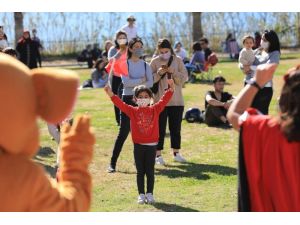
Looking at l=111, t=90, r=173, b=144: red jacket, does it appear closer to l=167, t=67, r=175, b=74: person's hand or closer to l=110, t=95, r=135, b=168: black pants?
l=110, t=95, r=135, b=168: black pants

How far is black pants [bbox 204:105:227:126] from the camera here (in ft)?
34.4

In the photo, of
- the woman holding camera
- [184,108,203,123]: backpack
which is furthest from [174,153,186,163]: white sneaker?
[184,108,203,123]: backpack

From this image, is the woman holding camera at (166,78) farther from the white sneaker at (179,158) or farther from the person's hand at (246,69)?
the person's hand at (246,69)

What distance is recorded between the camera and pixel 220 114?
412 inches

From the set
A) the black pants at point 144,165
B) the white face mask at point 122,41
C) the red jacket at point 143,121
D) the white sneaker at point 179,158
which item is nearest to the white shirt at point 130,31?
the white face mask at point 122,41

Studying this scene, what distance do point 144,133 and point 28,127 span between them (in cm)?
342

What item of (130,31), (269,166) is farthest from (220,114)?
(269,166)

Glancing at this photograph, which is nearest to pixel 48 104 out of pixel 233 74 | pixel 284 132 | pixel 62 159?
pixel 62 159

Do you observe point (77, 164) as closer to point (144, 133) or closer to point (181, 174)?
point (144, 133)

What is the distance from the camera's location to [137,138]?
6086 mm

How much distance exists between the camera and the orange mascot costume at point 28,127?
261cm

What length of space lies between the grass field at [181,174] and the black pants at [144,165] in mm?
213

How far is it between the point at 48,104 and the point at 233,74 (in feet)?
53.1

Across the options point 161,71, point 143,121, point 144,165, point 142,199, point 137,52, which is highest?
point 137,52
